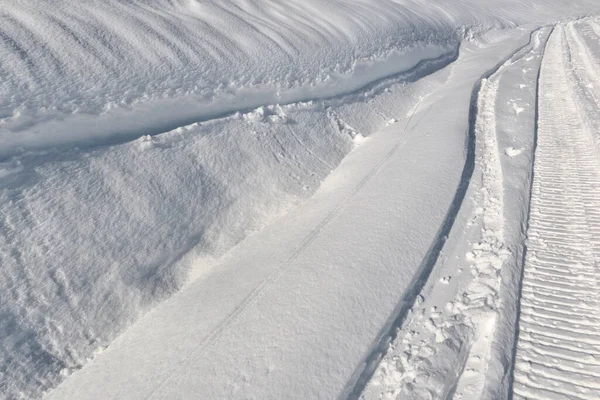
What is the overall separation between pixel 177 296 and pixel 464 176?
3.37 meters

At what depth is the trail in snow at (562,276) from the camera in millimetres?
2639

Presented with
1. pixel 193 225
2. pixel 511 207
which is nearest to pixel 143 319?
pixel 193 225

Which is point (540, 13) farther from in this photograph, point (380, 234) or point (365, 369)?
point (365, 369)

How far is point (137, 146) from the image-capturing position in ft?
14.0

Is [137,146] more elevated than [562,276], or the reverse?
[137,146]

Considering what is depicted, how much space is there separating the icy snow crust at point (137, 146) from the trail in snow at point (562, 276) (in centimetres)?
239

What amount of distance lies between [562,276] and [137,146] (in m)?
3.99

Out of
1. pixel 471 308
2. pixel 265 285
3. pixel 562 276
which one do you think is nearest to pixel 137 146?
pixel 265 285

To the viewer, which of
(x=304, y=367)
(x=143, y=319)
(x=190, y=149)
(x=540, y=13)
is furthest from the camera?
(x=540, y=13)

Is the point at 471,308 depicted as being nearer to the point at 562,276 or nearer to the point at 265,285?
the point at 562,276

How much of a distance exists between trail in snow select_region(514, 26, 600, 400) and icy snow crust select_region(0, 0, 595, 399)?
2.39 meters

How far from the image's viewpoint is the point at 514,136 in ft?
19.3

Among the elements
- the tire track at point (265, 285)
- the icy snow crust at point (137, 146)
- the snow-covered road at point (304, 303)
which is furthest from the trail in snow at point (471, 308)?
the icy snow crust at point (137, 146)

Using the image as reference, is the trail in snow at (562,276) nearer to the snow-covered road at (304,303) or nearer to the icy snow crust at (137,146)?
the snow-covered road at (304,303)
